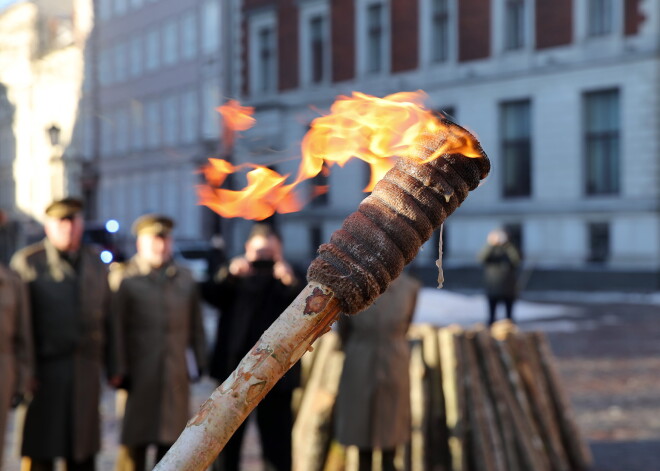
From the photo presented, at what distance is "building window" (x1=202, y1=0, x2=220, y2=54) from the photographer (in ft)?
121

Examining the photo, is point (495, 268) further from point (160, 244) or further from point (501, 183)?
point (501, 183)

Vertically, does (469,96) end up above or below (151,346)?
above

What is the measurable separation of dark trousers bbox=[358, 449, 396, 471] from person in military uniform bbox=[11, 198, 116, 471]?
160 cm

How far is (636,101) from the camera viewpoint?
939 inches

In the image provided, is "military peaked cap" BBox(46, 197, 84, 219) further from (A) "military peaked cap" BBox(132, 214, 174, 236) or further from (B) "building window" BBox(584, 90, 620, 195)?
(B) "building window" BBox(584, 90, 620, 195)

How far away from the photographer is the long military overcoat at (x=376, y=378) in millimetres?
5605

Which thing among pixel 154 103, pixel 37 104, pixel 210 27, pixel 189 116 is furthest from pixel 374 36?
pixel 154 103

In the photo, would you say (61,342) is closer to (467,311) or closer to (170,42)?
(467,311)

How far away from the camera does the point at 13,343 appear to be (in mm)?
5270

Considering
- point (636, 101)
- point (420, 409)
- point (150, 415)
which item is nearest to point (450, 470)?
point (420, 409)

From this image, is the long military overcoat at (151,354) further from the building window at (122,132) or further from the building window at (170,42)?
the building window at (122,132)

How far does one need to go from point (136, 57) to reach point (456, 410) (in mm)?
37894

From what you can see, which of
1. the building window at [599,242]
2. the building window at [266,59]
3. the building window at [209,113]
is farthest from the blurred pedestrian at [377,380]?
the building window at [209,113]

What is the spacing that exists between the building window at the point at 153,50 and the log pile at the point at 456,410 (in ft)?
118
